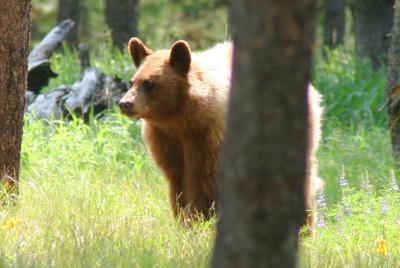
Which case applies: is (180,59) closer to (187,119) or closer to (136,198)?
(187,119)

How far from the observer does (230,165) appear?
2.84m

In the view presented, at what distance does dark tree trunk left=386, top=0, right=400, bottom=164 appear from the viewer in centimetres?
730

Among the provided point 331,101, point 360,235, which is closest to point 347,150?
point 331,101

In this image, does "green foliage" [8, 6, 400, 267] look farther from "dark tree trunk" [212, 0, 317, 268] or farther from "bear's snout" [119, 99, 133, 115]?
"dark tree trunk" [212, 0, 317, 268]

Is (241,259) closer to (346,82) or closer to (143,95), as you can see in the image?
(143,95)

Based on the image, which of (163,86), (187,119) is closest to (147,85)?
(163,86)

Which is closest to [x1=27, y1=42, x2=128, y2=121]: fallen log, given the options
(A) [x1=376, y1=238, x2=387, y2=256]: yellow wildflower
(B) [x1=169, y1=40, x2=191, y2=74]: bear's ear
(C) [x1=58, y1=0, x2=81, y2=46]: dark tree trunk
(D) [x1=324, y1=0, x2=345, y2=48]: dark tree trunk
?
(B) [x1=169, y1=40, x2=191, y2=74]: bear's ear

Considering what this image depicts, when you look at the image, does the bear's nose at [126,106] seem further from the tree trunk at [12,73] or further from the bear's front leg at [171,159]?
the tree trunk at [12,73]

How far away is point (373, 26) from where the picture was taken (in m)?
12.0

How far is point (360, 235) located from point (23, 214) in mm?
2104

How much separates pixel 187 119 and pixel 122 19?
7.38 m

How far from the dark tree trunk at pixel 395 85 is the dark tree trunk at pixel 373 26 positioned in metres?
4.33

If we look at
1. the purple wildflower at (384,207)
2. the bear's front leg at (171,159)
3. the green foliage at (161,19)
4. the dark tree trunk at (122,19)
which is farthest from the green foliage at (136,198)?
the green foliage at (161,19)

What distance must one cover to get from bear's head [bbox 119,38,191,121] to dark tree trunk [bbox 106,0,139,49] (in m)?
6.95
